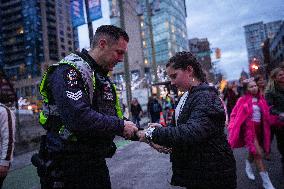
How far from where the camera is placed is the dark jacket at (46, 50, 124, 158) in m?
2.40

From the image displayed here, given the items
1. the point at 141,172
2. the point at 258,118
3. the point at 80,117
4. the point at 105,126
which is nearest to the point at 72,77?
the point at 80,117

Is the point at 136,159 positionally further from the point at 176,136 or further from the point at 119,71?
the point at 119,71

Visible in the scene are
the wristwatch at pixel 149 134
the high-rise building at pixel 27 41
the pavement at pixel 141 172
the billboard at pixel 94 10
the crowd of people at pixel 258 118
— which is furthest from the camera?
the high-rise building at pixel 27 41

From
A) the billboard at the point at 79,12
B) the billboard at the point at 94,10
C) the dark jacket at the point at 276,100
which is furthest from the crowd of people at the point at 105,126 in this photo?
the billboard at the point at 79,12

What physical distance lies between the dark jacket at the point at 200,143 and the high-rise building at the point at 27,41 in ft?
386

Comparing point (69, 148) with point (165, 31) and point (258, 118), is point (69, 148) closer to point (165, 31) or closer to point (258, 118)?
point (258, 118)

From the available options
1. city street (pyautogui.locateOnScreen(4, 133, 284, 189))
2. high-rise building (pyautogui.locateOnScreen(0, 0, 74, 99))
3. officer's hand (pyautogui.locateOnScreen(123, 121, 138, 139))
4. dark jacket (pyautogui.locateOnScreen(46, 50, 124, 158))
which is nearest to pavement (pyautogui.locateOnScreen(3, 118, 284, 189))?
city street (pyautogui.locateOnScreen(4, 133, 284, 189))

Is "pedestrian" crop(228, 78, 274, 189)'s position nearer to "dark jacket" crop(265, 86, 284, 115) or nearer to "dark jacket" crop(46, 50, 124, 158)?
"dark jacket" crop(265, 86, 284, 115)

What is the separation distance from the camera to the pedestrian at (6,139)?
12.1 feet

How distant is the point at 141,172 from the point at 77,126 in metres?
5.84

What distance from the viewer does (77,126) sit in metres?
2.41

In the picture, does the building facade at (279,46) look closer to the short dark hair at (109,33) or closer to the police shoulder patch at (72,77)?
the short dark hair at (109,33)

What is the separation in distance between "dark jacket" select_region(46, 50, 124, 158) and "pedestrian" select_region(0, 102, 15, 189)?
1318 mm

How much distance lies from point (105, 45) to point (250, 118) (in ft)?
13.2
